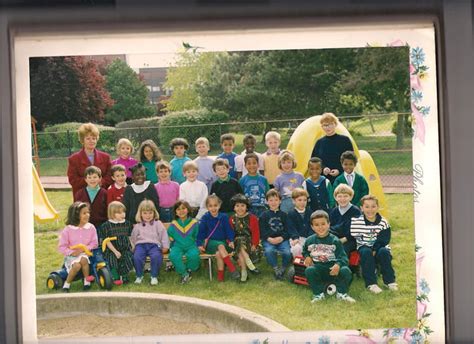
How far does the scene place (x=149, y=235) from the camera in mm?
4492

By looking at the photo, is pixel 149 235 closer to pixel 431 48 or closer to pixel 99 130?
pixel 99 130

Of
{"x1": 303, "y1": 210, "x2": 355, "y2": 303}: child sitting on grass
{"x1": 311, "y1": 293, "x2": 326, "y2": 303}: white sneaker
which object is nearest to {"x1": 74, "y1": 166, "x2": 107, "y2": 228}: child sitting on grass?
{"x1": 303, "y1": 210, "x2": 355, "y2": 303}: child sitting on grass

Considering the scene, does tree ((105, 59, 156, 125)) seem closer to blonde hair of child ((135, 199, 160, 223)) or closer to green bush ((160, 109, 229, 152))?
green bush ((160, 109, 229, 152))

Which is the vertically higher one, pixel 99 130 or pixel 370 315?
pixel 99 130

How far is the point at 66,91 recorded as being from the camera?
14.7ft

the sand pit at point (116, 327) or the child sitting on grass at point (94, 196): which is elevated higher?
the child sitting on grass at point (94, 196)

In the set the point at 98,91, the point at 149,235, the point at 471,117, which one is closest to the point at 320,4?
the point at 471,117

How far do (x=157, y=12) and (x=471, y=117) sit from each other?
211 cm

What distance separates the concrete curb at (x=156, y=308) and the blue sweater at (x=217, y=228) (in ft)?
1.37

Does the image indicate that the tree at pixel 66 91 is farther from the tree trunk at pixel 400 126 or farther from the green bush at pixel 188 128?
the tree trunk at pixel 400 126

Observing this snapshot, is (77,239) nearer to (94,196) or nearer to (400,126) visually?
(94,196)

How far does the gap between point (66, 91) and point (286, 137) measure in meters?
1.47

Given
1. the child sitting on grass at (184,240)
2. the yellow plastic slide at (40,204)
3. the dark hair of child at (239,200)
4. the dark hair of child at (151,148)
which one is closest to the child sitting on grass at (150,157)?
the dark hair of child at (151,148)

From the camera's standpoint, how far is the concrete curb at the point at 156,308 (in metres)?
4.43
